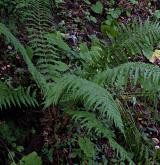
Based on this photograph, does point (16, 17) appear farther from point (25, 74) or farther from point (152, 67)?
point (152, 67)

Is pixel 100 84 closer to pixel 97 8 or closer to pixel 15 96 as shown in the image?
pixel 15 96

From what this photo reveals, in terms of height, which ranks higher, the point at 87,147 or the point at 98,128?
the point at 98,128

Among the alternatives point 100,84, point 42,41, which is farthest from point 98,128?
point 42,41

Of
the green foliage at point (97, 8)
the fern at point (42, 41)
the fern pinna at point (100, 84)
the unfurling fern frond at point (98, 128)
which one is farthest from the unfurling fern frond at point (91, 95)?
the green foliage at point (97, 8)

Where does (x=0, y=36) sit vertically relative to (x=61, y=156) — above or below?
above

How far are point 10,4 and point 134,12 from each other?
1.92 m

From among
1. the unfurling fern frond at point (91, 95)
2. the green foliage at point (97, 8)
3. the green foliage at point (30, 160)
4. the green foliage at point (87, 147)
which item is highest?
the unfurling fern frond at point (91, 95)

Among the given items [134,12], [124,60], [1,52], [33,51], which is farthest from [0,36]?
[134,12]

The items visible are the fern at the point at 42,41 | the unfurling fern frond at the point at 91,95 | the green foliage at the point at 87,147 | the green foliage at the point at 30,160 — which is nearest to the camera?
the unfurling fern frond at the point at 91,95

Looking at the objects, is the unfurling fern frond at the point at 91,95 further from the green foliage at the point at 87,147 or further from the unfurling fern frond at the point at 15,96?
the green foliage at the point at 87,147

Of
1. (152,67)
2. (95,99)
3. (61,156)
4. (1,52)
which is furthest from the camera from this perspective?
(1,52)

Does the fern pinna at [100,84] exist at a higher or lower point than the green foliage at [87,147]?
higher

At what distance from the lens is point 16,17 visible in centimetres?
395

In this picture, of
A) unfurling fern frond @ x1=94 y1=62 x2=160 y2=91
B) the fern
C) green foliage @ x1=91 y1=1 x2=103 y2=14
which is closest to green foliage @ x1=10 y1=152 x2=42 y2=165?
unfurling fern frond @ x1=94 y1=62 x2=160 y2=91
